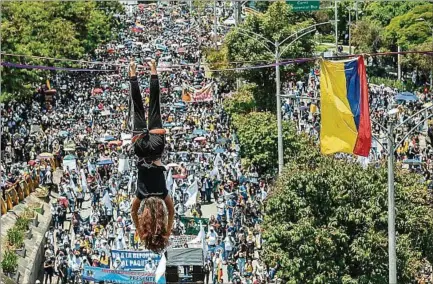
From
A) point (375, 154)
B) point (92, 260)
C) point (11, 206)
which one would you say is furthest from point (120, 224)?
point (375, 154)

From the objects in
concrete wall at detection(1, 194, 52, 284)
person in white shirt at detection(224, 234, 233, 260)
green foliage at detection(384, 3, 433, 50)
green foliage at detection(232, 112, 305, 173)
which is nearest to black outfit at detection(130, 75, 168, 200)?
person in white shirt at detection(224, 234, 233, 260)

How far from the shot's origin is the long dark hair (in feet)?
40.5

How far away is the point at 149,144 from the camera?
12422 mm

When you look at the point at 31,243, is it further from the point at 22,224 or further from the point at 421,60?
the point at 421,60

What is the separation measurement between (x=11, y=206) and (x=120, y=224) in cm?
811

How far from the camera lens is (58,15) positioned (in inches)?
3718

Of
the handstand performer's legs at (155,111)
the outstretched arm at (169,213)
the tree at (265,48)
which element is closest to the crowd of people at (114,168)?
the handstand performer's legs at (155,111)

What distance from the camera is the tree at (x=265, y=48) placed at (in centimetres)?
5591

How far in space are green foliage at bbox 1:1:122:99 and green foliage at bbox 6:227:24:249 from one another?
26000 millimetres

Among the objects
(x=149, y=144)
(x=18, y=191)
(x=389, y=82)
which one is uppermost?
(x=149, y=144)

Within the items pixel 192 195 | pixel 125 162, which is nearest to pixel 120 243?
pixel 192 195

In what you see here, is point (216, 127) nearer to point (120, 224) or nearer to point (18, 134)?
point (18, 134)

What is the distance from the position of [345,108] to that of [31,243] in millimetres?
20403

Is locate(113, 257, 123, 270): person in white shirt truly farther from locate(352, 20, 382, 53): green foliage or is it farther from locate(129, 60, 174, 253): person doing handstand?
locate(352, 20, 382, 53): green foliage
